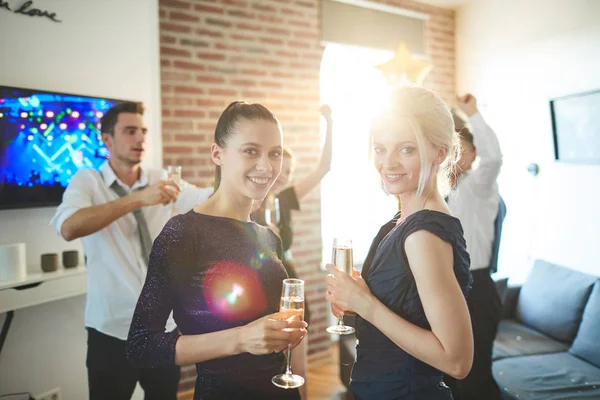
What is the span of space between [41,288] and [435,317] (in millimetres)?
2021

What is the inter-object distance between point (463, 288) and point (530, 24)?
367 centimetres

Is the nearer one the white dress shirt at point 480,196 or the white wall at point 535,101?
the white dress shirt at point 480,196

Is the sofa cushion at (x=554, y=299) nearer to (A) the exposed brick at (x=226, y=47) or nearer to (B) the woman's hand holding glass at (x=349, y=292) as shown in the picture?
(B) the woman's hand holding glass at (x=349, y=292)

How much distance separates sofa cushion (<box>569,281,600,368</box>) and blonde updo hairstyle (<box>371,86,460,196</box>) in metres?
2.45

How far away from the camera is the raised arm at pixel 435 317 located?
108cm

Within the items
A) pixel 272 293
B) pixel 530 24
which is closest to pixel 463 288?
pixel 272 293

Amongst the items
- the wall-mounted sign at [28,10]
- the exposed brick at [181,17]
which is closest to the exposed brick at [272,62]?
the exposed brick at [181,17]

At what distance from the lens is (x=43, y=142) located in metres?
2.53

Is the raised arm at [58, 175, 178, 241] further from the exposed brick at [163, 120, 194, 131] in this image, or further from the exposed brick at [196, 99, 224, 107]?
the exposed brick at [196, 99, 224, 107]

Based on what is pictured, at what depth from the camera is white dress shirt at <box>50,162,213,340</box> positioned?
2086 mm

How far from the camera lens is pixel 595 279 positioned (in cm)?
323

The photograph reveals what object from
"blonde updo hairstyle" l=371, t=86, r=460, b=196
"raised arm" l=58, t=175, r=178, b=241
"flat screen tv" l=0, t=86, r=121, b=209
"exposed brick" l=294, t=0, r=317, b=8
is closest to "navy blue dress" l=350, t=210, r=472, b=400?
"blonde updo hairstyle" l=371, t=86, r=460, b=196

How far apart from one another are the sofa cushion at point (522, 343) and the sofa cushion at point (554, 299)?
0.08 meters

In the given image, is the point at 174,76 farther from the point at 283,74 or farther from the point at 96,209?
the point at 96,209
